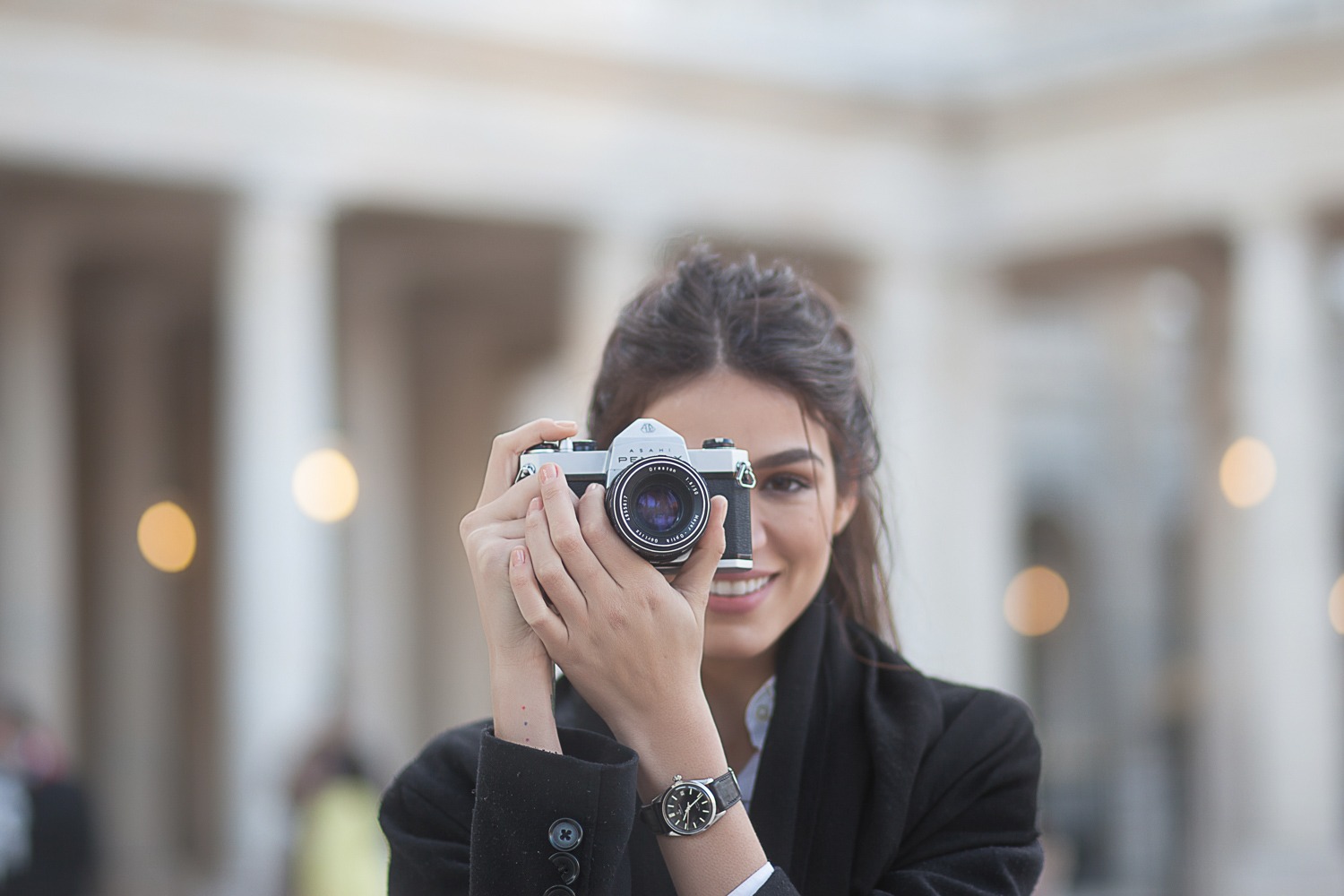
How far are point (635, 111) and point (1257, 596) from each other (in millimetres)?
9664

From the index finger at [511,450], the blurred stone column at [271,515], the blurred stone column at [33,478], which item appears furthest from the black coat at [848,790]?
the blurred stone column at [33,478]

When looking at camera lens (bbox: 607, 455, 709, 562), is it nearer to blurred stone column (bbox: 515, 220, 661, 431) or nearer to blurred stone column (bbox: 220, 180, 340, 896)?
blurred stone column (bbox: 220, 180, 340, 896)

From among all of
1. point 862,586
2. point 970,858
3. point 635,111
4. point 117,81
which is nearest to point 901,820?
point 970,858

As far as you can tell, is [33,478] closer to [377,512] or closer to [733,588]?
[377,512]

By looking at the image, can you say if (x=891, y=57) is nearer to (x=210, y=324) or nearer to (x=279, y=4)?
(x=279, y=4)

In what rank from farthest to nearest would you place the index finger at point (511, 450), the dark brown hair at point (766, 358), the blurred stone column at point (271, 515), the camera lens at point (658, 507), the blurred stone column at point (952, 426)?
the blurred stone column at point (952, 426) < the blurred stone column at point (271, 515) < the dark brown hair at point (766, 358) < the index finger at point (511, 450) < the camera lens at point (658, 507)

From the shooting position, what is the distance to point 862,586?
308 cm

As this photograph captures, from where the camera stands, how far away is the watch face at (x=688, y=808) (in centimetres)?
230

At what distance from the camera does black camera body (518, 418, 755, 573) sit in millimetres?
2266

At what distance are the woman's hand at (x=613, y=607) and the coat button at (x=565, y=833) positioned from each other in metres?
0.15

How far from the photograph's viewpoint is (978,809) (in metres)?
2.60

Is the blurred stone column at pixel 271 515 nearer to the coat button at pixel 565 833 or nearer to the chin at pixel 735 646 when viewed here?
the chin at pixel 735 646

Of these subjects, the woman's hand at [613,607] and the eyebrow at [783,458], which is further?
the eyebrow at [783,458]

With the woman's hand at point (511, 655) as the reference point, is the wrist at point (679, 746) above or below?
below
